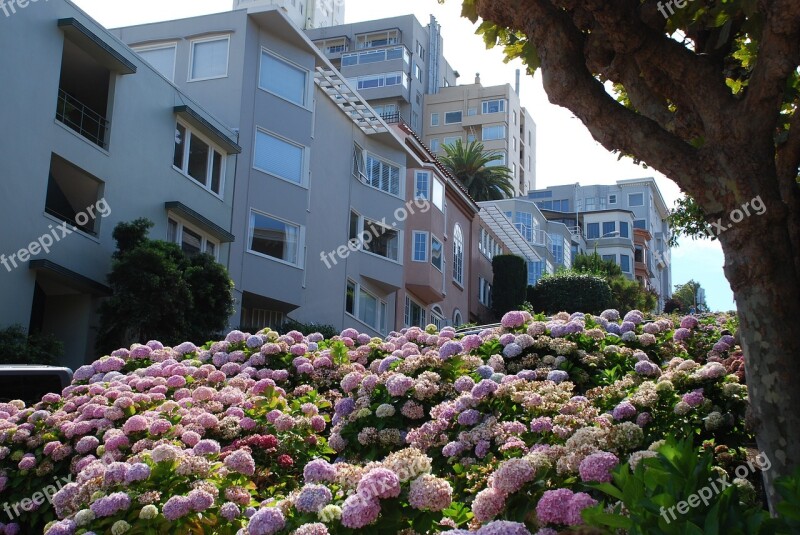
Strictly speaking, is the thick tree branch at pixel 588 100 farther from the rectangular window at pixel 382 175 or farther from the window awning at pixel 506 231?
the window awning at pixel 506 231

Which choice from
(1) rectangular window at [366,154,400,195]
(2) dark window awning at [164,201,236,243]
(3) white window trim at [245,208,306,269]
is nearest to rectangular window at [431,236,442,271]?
(1) rectangular window at [366,154,400,195]

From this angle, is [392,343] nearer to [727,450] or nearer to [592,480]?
[727,450]

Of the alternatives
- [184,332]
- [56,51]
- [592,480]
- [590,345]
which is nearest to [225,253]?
[184,332]

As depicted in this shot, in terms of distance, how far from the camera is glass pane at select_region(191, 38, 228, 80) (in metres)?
28.0

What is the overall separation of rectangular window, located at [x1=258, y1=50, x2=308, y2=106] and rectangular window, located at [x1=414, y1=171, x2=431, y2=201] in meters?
8.51

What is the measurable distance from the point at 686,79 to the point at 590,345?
344 centimetres

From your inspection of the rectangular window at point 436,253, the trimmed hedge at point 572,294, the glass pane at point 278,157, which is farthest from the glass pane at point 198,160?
the trimmed hedge at point 572,294

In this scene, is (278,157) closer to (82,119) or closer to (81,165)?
(82,119)

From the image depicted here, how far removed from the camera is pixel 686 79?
5.85 m

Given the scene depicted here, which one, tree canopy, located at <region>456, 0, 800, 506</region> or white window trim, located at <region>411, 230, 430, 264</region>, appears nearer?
tree canopy, located at <region>456, 0, 800, 506</region>

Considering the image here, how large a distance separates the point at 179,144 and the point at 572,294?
2950 cm

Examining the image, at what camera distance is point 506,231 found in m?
54.2

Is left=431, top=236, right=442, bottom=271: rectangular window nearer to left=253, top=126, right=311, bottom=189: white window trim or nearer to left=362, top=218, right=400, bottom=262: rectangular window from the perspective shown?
left=362, top=218, right=400, bottom=262: rectangular window

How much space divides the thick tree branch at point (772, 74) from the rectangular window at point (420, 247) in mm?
31266
